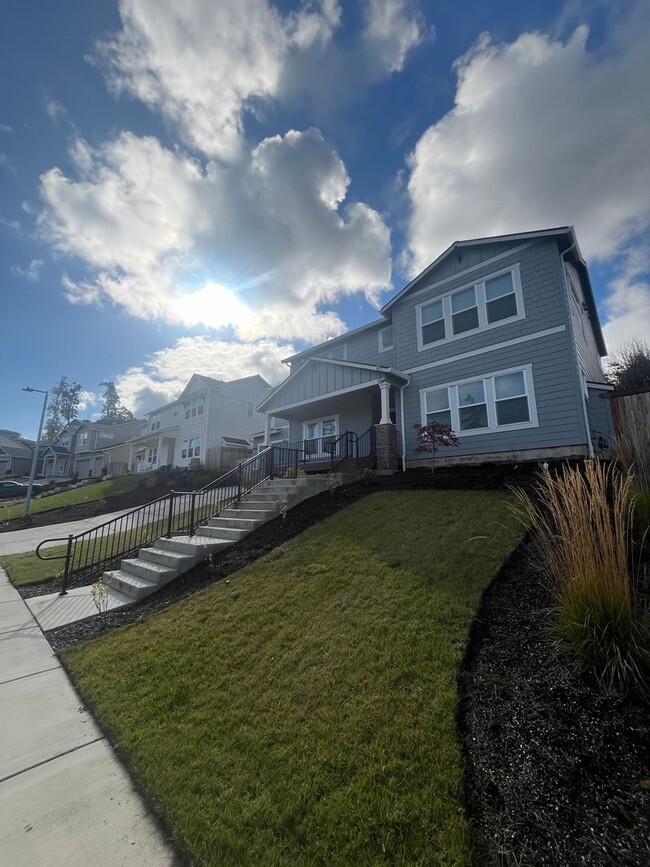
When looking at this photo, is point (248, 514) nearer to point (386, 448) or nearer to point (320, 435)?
point (386, 448)

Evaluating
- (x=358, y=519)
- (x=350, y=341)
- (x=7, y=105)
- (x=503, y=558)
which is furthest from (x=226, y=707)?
(x=350, y=341)

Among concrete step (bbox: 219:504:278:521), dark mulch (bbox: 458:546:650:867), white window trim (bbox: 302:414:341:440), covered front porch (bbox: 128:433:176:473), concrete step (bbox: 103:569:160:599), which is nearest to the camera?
dark mulch (bbox: 458:546:650:867)

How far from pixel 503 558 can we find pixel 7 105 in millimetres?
12247

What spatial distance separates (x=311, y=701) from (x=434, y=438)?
7700mm

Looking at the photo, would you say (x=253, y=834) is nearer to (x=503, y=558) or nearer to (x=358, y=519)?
(x=503, y=558)

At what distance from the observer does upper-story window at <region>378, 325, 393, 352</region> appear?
44.8ft

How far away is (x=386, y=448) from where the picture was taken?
1069 centimetres

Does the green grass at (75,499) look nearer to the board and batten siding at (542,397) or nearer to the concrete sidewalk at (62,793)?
the concrete sidewalk at (62,793)

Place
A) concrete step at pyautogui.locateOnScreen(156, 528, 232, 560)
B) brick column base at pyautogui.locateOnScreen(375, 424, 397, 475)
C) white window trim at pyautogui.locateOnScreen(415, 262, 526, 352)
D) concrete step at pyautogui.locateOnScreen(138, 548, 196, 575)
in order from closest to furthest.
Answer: concrete step at pyautogui.locateOnScreen(138, 548, 196, 575) < concrete step at pyautogui.locateOnScreen(156, 528, 232, 560) < white window trim at pyautogui.locateOnScreen(415, 262, 526, 352) < brick column base at pyautogui.locateOnScreen(375, 424, 397, 475)

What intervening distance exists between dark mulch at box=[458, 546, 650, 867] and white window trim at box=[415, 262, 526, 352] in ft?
29.9

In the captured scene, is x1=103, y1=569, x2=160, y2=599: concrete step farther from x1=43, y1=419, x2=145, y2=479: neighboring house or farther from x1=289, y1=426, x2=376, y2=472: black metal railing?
x1=43, y1=419, x2=145, y2=479: neighboring house

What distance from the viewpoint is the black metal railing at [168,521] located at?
7.16m

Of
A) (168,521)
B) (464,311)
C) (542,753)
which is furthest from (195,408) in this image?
(542,753)

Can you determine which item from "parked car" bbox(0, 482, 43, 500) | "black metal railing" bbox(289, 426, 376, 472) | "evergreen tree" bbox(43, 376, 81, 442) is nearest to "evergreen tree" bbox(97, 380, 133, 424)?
"evergreen tree" bbox(43, 376, 81, 442)
